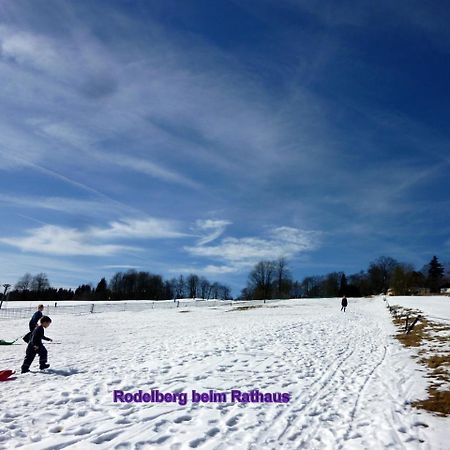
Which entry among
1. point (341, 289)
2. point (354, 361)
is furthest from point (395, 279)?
point (354, 361)

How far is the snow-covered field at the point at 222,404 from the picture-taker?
611 cm

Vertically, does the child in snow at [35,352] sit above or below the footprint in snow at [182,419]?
above

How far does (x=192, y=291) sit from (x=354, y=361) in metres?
134

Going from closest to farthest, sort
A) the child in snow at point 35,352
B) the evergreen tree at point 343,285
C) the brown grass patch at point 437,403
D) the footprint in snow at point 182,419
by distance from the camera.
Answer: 1. the footprint in snow at point 182,419
2. the brown grass patch at point 437,403
3. the child in snow at point 35,352
4. the evergreen tree at point 343,285

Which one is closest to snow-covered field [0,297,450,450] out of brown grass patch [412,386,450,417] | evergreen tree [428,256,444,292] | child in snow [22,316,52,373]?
brown grass patch [412,386,450,417]

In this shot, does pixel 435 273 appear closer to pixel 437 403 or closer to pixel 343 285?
pixel 343 285

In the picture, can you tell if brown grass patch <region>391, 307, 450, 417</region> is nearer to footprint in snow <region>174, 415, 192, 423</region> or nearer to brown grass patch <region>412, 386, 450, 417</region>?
brown grass patch <region>412, 386, 450, 417</region>

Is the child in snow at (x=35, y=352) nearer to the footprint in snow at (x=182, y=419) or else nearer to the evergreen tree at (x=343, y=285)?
the footprint in snow at (x=182, y=419)

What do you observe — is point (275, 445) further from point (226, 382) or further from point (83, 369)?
point (83, 369)

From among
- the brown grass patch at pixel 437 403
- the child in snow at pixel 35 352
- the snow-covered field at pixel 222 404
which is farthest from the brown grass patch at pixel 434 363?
the child in snow at pixel 35 352

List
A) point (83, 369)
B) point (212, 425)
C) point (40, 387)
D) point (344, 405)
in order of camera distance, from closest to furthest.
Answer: point (212, 425) < point (344, 405) < point (40, 387) < point (83, 369)

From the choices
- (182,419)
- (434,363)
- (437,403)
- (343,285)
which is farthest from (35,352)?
(343,285)

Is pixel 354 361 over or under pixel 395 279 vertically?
under

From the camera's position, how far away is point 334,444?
608cm
